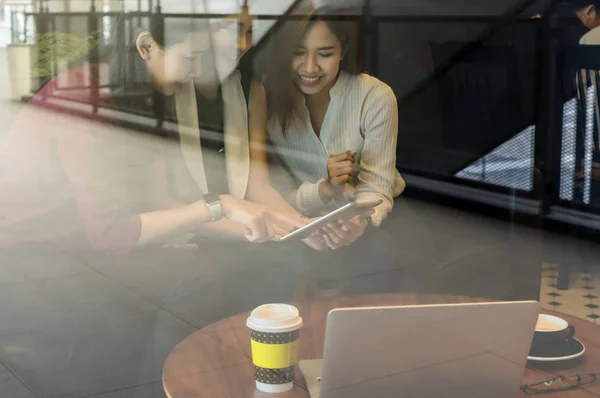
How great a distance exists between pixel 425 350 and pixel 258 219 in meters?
0.70

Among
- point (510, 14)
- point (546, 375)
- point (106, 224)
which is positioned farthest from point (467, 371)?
point (510, 14)

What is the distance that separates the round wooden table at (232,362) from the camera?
0.99m

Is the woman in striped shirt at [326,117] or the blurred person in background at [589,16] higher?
the blurred person in background at [589,16]

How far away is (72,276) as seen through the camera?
144cm

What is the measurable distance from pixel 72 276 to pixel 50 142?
282mm

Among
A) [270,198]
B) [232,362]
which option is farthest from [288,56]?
[232,362]

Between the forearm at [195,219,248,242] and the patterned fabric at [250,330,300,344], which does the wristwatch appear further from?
the patterned fabric at [250,330,300,344]

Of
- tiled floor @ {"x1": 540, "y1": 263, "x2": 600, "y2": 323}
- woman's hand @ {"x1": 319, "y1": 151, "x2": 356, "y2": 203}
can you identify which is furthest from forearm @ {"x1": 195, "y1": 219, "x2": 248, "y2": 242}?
tiled floor @ {"x1": 540, "y1": 263, "x2": 600, "y2": 323}

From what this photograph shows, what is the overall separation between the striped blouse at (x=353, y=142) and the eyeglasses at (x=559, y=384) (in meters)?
0.74

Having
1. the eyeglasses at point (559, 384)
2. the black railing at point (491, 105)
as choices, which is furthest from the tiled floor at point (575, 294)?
the eyeglasses at point (559, 384)

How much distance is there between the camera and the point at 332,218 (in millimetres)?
1725

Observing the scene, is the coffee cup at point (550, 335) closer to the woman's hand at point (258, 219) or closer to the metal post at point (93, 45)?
the woman's hand at point (258, 219)

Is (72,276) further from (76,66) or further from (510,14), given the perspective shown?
(510,14)

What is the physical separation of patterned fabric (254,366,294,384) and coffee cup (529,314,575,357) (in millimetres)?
334
